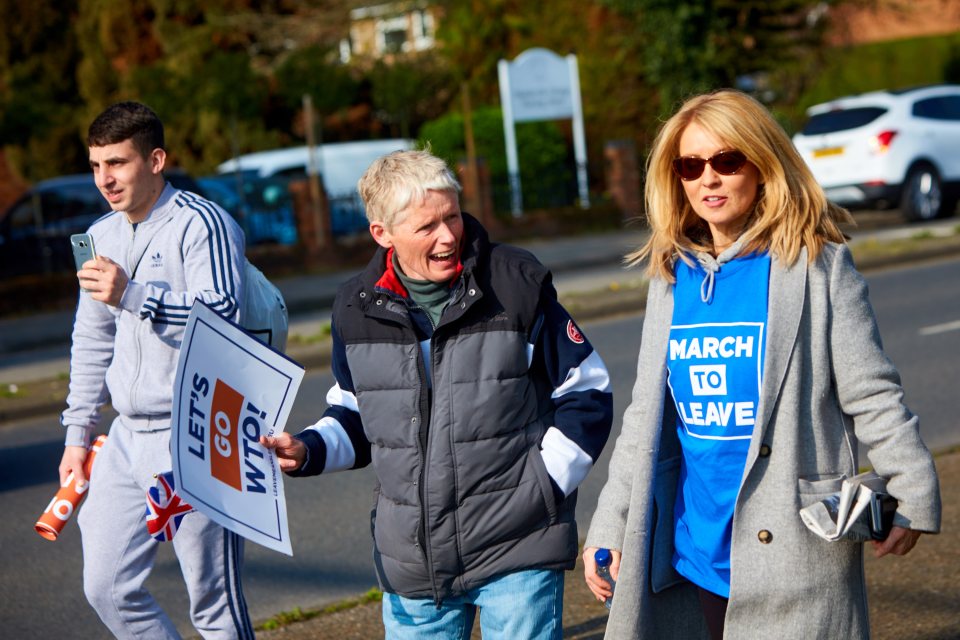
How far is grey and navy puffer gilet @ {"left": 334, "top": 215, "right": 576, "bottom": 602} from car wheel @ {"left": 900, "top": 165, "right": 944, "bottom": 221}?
17.3m

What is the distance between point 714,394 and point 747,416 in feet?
0.27

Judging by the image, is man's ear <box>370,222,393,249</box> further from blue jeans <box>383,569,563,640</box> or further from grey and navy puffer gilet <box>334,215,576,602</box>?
blue jeans <box>383,569,563,640</box>

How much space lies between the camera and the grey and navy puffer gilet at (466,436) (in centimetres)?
302

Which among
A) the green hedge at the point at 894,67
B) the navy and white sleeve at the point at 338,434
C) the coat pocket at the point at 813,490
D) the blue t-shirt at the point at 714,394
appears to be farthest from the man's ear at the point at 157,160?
the green hedge at the point at 894,67

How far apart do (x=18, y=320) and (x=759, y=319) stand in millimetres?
14790

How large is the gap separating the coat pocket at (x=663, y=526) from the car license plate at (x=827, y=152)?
17152 mm

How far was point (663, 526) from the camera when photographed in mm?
2832

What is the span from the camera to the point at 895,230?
1877 cm

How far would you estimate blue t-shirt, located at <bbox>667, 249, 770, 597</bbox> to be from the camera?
2699 mm

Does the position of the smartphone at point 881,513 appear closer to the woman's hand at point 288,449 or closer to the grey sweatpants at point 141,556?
the woman's hand at point 288,449

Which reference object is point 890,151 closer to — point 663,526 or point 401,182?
point 401,182

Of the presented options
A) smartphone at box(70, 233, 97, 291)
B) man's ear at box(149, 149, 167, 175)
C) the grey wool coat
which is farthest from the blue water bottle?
man's ear at box(149, 149, 167, 175)

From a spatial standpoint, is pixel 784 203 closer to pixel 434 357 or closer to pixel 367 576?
pixel 434 357

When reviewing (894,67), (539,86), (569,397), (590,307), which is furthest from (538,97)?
(569,397)
